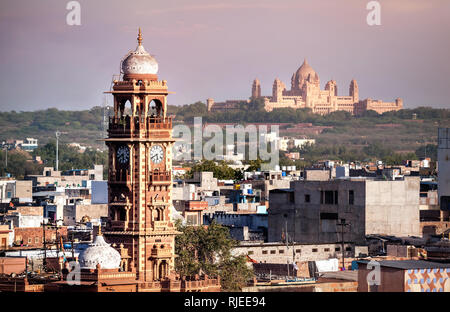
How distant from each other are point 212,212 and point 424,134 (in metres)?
60.4

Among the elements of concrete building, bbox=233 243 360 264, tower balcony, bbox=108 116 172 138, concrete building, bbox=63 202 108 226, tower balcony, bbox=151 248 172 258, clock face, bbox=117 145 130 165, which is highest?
tower balcony, bbox=108 116 172 138

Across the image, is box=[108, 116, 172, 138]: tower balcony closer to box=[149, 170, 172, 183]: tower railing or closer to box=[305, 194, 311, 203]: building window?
box=[149, 170, 172, 183]: tower railing

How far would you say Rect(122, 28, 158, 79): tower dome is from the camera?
169 ft

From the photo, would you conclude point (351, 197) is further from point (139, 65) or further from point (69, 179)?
point (69, 179)

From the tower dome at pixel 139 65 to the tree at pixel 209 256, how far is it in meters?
7.26

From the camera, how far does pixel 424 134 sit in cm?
14075

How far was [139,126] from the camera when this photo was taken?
50.4 m

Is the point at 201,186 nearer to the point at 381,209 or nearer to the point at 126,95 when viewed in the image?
the point at 381,209

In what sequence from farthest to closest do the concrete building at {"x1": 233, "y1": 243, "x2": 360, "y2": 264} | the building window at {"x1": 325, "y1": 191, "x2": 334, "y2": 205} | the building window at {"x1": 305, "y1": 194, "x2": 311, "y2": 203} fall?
the building window at {"x1": 305, "y1": 194, "x2": 311, "y2": 203}, the building window at {"x1": 325, "y1": 191, "x2": 334, "y2": 205}, the concrete building at {"x1": 233, "y1": 243, "x2": 360, "y2": 264}

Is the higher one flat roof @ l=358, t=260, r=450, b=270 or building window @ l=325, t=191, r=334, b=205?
building window @ l=325, t=191, r=334, b=205

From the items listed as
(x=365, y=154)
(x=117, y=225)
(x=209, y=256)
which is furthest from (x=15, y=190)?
(x=117, y=225)

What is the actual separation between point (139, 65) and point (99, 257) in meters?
10.3

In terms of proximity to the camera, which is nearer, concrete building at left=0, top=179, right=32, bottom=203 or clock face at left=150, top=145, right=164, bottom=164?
clock face at left=150, top=145, right=164, bottom=164

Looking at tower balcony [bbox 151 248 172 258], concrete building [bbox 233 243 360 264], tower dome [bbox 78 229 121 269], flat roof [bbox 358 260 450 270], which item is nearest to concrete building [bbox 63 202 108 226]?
concrete building [bbox 233 243 360 264]
